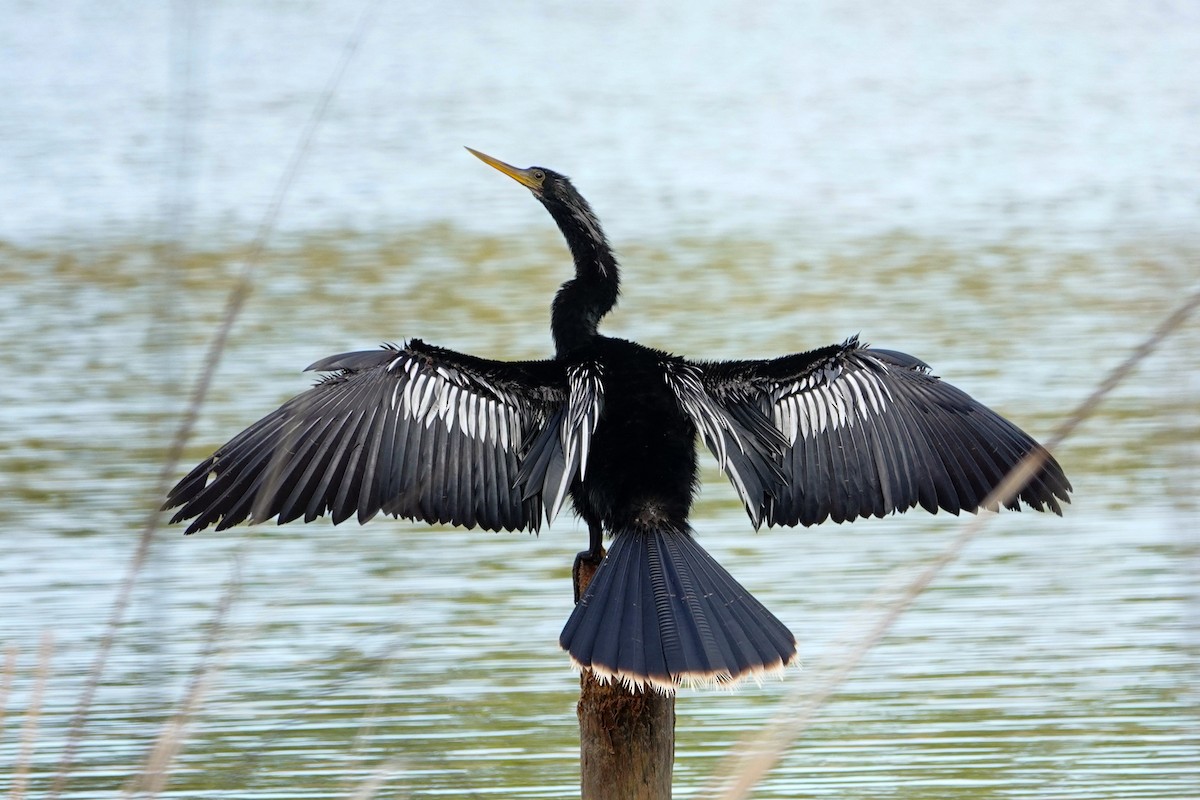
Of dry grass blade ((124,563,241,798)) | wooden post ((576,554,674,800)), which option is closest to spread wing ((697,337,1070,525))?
wooden post ((576,554,674,800))

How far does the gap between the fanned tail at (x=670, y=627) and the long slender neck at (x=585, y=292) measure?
0.92 metres

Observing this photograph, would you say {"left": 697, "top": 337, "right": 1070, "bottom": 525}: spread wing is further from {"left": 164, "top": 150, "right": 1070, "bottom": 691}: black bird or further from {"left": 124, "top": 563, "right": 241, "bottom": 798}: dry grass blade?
{"left": 124, "top": 563, "right": 241, "bottom": 798}: dry grass blade

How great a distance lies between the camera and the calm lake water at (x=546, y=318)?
14.8 feet

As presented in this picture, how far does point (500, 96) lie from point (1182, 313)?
15.6 meters

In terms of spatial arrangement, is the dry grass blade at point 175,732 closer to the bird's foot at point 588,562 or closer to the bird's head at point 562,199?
the bird's foot at point 588,562

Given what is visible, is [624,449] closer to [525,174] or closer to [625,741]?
[625,741]

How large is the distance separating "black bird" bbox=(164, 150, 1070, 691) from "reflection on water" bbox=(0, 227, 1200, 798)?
292 millimetres

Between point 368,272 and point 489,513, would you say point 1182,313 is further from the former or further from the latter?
point 368,272

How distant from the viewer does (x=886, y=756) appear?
452 centimetres

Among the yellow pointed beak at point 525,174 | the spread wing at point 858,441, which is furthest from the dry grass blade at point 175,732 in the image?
the yellow pointed beak at point 525,174

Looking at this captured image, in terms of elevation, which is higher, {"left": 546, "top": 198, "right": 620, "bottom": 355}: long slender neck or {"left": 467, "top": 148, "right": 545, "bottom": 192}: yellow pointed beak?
{"left": 467, "top": 148, "right": 545, "bottom": 192}: yellow pointed beak

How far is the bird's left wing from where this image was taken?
3408 millimetres

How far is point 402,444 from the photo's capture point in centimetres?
350

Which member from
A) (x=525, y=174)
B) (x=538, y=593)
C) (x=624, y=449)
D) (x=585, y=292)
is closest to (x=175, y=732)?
(x=624, y=449)
